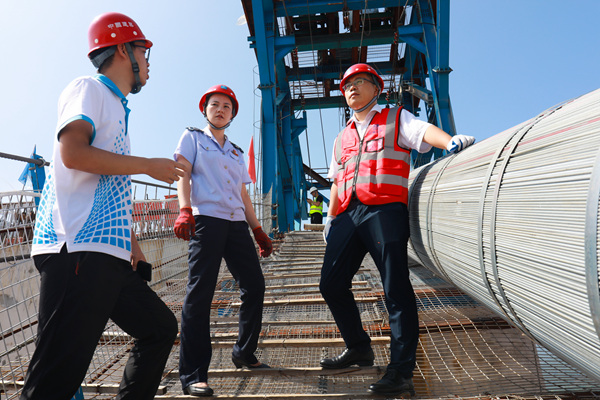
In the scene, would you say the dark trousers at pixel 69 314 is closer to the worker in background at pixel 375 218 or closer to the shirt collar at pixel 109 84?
the shirt collar at pixel 109 84

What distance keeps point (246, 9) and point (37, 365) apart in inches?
369

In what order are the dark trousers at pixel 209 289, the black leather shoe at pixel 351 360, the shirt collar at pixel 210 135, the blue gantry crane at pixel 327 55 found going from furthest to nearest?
1. the blue gantry crane at pixel 327 55
2. the shirt collar at pixel 210 135
3. the black leather shoe at pixel 351 360
4. the dark trousers at pixel 209 289

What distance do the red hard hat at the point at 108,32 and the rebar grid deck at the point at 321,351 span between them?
1148 millimetres

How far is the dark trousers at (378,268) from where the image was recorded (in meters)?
2.14

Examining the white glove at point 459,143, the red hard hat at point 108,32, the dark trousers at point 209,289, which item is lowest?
the dark trousers at point 209,289

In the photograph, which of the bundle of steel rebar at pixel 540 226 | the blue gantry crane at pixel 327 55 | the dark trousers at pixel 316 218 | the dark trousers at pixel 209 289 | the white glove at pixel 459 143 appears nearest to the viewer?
the bundle of steel rebar at pixel 540 226

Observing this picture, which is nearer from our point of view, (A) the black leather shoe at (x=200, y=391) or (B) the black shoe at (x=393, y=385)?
(B) the black shoe at (x=393, y=385)

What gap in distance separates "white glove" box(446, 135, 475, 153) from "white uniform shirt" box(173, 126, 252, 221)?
1337 millimetres

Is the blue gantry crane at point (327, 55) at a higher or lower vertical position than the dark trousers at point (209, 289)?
higher

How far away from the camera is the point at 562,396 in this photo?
78.2 inches

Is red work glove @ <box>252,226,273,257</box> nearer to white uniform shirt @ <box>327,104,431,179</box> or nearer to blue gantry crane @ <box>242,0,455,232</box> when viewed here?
white uniform shirt @ <box>327,104,431,179</box>

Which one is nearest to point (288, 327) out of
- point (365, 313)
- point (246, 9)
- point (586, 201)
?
point (365, 313)

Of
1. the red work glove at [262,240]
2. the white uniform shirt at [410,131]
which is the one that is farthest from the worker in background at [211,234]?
the white uniform shirt at [410,131]

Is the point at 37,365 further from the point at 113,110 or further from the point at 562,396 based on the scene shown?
the point at 562,396
